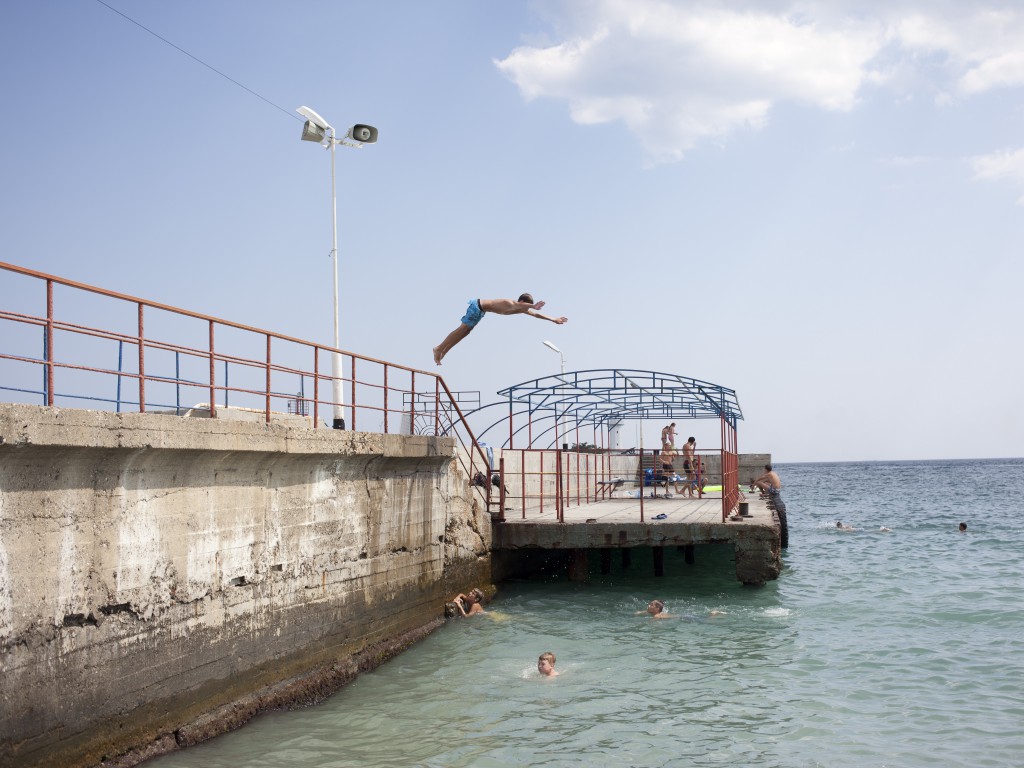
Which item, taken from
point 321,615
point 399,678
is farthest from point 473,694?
point 321,615

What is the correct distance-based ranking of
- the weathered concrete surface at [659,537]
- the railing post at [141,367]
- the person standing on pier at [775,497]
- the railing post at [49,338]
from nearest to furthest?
the railing post at [49,338] → the railing post at [141,367] → the weathered concrete surface at [659,537] → the person standing on pier at [775,497]

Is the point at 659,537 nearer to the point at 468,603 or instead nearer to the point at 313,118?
the point at 468,603

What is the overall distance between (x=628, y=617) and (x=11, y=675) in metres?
10.1

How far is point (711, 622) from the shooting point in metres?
14.2

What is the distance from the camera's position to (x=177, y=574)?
26.7 ft

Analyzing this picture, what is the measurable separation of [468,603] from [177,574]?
7.10 metres

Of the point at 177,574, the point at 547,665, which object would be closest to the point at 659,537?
the point at 547,665

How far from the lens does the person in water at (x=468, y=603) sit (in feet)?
46.9

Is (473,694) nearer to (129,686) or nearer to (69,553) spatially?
(129,686)

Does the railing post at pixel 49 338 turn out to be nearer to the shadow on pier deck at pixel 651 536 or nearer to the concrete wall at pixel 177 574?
the concrete wall at pixel 177 574

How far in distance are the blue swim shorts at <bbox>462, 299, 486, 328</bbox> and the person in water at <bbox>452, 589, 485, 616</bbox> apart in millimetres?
4875

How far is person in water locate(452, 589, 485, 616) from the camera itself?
1430 cm

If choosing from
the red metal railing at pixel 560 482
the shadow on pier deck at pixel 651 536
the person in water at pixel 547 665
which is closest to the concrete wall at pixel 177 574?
the person in water at pixel 547 665

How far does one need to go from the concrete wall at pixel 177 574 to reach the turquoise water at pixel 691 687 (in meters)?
0.59
